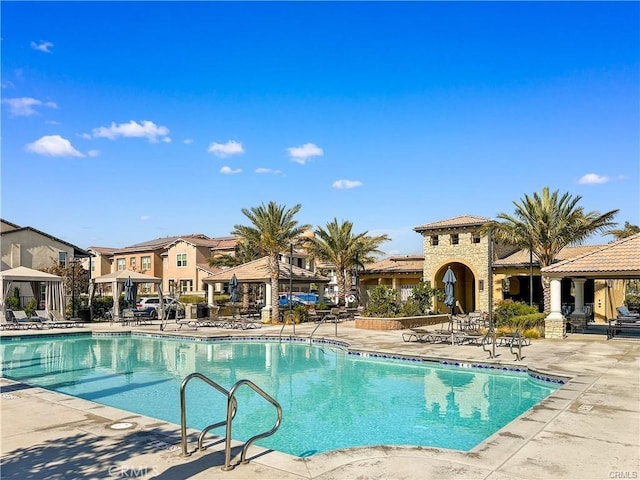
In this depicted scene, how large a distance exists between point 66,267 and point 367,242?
23.1 meters

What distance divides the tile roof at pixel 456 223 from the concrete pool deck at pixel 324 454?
2446 cm

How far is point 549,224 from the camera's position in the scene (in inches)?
985

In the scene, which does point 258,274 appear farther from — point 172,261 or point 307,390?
point 172,261

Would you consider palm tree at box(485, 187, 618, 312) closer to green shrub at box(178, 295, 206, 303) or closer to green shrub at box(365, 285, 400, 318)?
green shrub at box(365, 285, 400, 318)

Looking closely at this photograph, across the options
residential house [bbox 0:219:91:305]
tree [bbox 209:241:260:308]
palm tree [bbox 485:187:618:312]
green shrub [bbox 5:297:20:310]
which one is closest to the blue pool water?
palm tree [bbox 485:187:618:312]

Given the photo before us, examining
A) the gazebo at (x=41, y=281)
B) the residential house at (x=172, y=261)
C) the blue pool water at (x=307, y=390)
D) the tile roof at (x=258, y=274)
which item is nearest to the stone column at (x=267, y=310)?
the tile roof at (x=258, y=274)

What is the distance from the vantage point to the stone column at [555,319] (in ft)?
65.9

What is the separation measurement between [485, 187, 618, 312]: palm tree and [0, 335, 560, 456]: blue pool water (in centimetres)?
1225

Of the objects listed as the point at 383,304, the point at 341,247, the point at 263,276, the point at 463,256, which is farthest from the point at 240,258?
the point at 383,304

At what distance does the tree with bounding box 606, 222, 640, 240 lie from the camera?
1709 inches

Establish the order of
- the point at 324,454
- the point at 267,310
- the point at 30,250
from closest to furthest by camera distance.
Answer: the point at 324,454
the point at 267,310
the point at 30,250

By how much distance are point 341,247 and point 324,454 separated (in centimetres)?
3042

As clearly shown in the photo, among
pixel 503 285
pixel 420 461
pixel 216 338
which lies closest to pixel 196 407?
pixel 420 461

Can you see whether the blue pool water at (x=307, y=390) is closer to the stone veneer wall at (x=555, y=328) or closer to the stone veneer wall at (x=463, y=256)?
the stone veneer wall at (x=555, y=328)
